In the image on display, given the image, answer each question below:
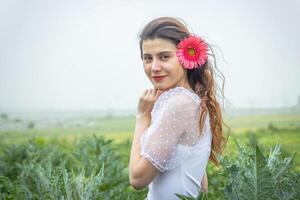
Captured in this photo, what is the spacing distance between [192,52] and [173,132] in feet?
0.86

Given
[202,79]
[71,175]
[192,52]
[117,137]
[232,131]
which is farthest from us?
[117,137]

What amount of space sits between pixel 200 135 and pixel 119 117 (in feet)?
10.9

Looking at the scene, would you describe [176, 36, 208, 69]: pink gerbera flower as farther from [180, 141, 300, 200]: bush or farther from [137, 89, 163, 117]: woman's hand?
[180, 141, 300, 200]: bush

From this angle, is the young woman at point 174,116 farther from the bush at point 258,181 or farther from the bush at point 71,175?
the bush at point 258,181

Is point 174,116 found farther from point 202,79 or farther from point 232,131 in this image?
point 232,131

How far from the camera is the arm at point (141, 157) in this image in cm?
147

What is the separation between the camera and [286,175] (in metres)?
1.26

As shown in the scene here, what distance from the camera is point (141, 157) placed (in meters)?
1.49

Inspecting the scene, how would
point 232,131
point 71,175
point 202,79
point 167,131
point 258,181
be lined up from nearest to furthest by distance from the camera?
point 258,181, point 167,131, point 202,79, point 71,175, point 232,131

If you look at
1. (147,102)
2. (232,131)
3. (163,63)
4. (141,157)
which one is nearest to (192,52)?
(163,63)

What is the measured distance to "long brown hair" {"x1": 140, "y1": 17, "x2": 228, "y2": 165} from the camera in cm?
157

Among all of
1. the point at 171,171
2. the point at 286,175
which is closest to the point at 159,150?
the point at 171,171

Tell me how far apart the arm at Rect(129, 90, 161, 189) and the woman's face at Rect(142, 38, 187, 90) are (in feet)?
0.19

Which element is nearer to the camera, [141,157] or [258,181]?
[258,181]
